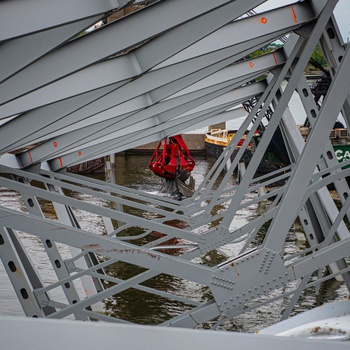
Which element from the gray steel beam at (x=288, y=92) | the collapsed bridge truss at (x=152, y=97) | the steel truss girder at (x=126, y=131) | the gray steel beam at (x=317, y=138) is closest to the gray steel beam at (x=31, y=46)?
the collapsed bridge truss at (x=152, y=97)

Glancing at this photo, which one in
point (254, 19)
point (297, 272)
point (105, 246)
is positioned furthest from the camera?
point (254, 19)

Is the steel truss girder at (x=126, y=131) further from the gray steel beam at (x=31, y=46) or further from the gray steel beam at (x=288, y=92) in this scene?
the gray steel beam at (x=31, y=46)

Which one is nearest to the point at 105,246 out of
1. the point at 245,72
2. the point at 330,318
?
the point at 330,318

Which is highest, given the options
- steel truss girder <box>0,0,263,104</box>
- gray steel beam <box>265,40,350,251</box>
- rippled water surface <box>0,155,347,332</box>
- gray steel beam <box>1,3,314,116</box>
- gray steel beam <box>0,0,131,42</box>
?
gray steel beam <box>0,0,131,42</box>

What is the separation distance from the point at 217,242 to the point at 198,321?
597cm

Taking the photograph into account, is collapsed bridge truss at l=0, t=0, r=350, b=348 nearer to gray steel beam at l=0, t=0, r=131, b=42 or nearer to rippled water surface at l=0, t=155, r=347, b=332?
gray steel beam at l=0, t=0, r=131, b=42

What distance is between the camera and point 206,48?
7.95 m

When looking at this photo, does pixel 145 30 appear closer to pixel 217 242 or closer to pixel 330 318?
pixel 330 318

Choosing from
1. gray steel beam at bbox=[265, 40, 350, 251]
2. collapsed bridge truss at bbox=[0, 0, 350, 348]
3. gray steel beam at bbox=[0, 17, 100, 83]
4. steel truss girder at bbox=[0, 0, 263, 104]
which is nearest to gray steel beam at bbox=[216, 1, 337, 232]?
collapsed bridge truss at bbox=[0, 0, 350, 348]

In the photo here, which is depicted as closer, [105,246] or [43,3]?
→ [43,3]

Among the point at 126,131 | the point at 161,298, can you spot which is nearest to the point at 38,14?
the point at 126,131

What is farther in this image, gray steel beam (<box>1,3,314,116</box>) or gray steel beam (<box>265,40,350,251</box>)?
gray steel beam (<box>1,3,314,116</box>)

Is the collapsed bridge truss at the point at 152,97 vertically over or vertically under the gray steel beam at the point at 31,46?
under

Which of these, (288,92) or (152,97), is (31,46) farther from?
(152,97)
